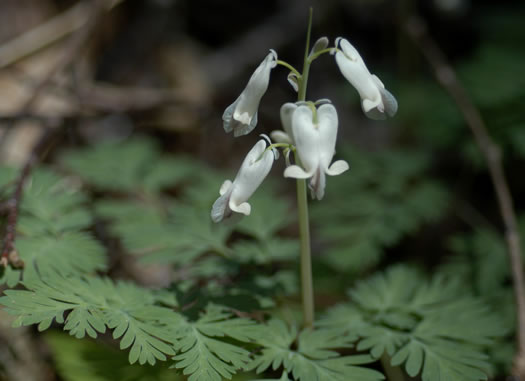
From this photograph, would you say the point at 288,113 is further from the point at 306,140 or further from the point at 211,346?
the point at 211,346

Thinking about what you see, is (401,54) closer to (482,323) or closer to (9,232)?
(482,323)

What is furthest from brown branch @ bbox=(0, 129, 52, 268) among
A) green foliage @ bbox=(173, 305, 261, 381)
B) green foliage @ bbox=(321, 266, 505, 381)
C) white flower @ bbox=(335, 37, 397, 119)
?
white flower @ bbox=(335, 37, 397, 119)

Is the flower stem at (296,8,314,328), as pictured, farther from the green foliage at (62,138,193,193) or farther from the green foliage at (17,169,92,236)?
the green foliage at (62,138,193,193)

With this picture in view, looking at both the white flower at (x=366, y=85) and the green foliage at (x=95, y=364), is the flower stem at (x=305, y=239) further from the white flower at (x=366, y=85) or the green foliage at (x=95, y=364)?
the green foliage at (x=95, y=364)

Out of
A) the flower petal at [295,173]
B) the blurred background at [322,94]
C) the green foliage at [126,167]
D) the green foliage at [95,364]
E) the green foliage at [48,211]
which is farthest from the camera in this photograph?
the blurred background at [322,94]

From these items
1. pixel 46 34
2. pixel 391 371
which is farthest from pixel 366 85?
pixel 46 34

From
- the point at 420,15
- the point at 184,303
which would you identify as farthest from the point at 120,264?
the point at 420,15

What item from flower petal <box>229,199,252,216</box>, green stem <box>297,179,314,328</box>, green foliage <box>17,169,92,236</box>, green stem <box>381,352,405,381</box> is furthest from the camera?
green stem <box>381,352,405,381</box>

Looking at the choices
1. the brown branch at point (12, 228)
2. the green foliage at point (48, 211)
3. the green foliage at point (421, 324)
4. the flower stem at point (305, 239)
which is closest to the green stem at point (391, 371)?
the green foliage at point (421, 324)
